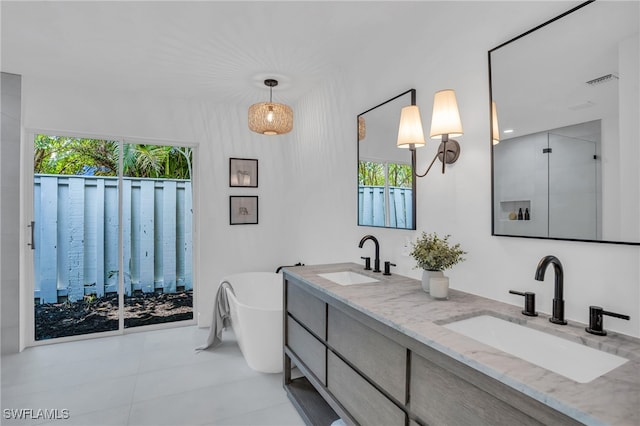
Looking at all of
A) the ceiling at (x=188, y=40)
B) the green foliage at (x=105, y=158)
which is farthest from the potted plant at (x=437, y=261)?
the green foliage at (x=105, y=158)

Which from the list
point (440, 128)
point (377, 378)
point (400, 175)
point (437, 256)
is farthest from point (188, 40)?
point (377, 378)

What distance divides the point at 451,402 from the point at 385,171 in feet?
5.27

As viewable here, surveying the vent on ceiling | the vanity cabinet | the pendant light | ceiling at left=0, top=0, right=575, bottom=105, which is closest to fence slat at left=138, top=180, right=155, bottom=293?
ceiling at left=0, top=0, right=575, bottom=105

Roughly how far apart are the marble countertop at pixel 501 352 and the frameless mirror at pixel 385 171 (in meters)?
0.51

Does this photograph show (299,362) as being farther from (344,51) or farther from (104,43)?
(104,43)

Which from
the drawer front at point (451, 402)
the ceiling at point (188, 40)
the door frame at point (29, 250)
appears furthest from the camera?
the door frame at point (29, 250)

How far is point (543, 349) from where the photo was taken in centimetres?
127

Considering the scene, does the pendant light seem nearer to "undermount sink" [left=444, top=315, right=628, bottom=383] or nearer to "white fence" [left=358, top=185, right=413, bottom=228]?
"white fence" [left=358, top=185, right=413, bottom=228]

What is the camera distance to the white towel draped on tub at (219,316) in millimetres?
Result: 3246

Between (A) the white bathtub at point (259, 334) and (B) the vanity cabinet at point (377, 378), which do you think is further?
(A) the white bathtub at point (259, 334)

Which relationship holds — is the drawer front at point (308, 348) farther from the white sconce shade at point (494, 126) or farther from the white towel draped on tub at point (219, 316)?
the white sconce shade at point (494, 126)

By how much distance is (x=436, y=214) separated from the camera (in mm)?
2020

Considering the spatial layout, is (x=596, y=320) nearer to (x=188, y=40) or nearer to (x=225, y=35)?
(x=225, y=35)

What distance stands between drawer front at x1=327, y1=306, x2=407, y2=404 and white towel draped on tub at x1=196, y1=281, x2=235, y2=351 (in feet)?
5.72
